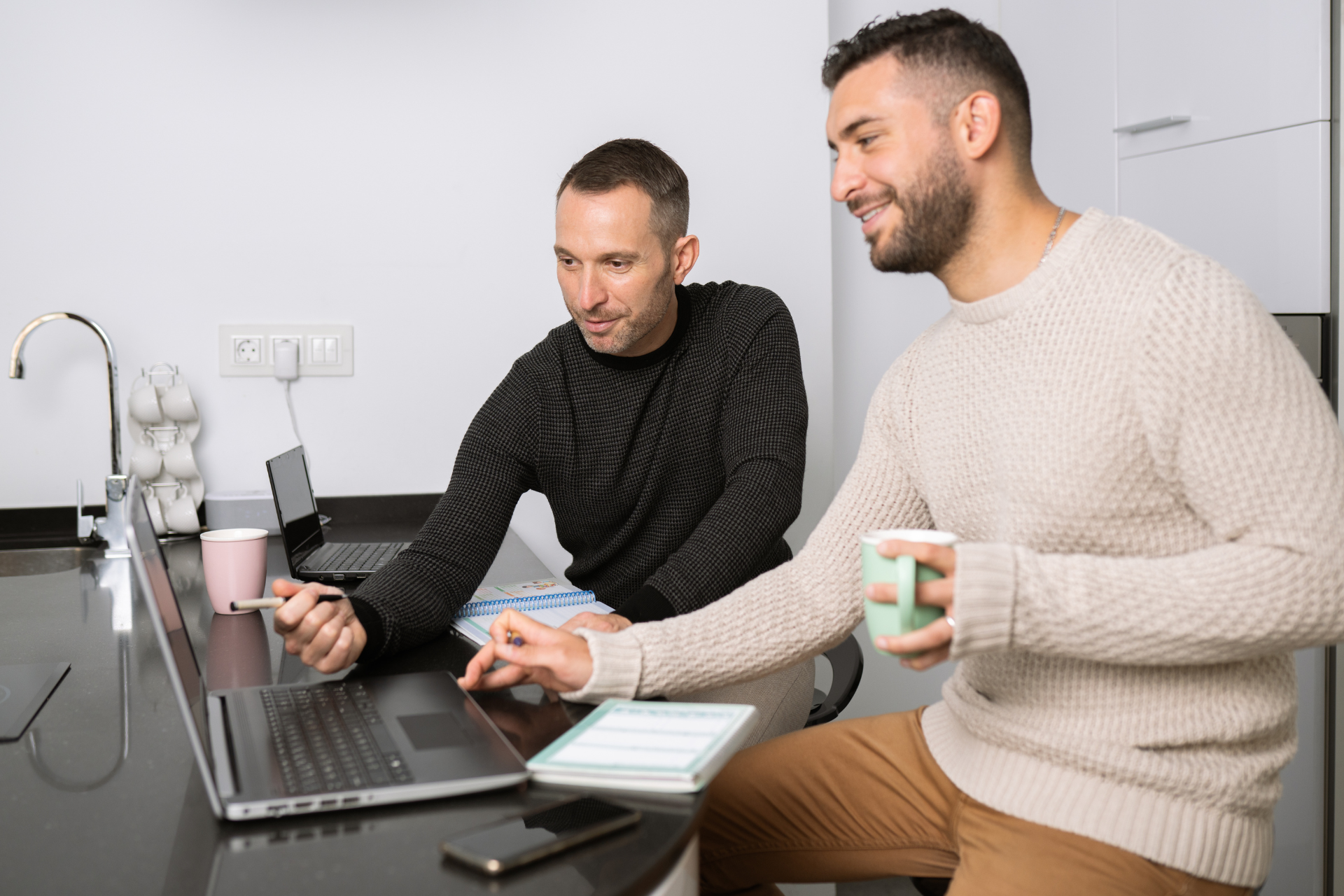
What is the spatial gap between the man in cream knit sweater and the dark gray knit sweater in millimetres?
351

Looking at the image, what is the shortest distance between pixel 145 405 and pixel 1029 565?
1.86 meters

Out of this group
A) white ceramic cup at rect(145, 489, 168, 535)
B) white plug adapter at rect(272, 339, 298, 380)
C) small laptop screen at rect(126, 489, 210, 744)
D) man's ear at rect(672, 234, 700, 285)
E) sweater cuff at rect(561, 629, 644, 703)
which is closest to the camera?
small laptop screen at rect(126, 489, 210, 744)

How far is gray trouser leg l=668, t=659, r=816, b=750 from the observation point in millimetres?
1385

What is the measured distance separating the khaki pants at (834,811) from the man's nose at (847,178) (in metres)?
0.64

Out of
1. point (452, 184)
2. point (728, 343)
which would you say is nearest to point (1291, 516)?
point (728, 343)

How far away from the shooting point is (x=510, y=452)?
162 cm

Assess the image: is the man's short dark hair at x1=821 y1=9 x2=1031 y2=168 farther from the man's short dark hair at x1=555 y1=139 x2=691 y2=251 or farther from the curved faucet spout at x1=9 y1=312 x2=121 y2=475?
the curved faucet spout at x1=9 y1=312 x2=121 y2=475

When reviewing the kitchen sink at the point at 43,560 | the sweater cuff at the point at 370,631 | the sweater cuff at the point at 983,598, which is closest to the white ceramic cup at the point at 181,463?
the kitchen sink at the point at 43,560

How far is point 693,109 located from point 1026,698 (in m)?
1.70

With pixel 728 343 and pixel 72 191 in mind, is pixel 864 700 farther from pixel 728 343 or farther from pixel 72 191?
pixel 72 191

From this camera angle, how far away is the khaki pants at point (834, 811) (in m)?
1.18

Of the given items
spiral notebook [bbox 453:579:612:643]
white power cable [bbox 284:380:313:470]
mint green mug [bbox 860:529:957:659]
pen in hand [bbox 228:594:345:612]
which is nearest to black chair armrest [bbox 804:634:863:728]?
spiral notebook [bbox 453:579:612:643]

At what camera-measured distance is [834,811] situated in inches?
48.1

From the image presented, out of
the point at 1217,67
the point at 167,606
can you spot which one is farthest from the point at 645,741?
the point at 1217,67
